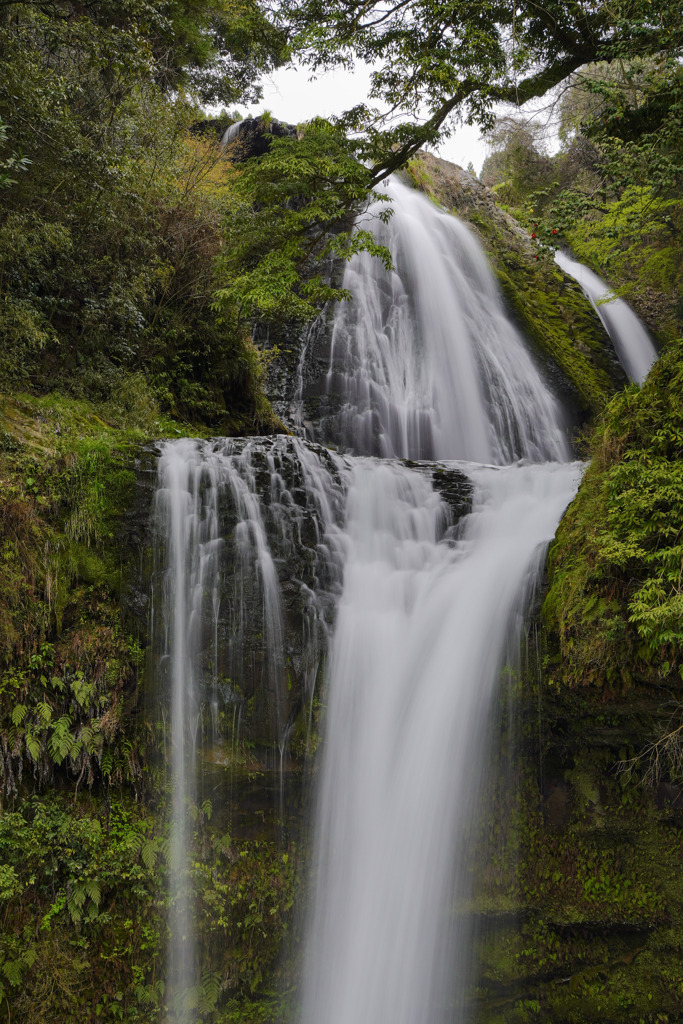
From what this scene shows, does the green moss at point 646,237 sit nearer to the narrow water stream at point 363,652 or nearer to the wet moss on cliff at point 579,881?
the narrow water stream at point 363,652

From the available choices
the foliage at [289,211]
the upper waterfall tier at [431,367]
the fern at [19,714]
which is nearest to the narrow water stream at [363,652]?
the fern at [19,714]

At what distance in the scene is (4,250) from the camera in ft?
25.6

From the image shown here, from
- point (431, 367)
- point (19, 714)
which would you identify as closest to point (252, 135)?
point (431, 367)

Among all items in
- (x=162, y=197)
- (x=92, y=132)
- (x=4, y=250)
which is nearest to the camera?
(x=4, y=250)

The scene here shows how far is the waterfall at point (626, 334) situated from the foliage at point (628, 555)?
32.7 feet

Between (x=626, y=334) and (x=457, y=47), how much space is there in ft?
33.4

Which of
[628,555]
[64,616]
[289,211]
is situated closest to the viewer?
→ [628,555]

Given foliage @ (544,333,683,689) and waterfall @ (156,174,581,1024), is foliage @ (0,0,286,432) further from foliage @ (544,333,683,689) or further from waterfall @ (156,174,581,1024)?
foliage @ (544,333,683,689)

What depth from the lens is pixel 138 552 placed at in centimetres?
657

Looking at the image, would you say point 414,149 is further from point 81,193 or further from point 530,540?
point 530,540

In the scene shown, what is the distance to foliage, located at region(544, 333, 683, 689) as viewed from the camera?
5.33 m

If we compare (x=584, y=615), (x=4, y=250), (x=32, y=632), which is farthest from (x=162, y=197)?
(x=584, y=615)

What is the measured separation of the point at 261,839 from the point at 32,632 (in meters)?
2.72

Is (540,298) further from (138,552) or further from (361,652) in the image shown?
(138,552)
